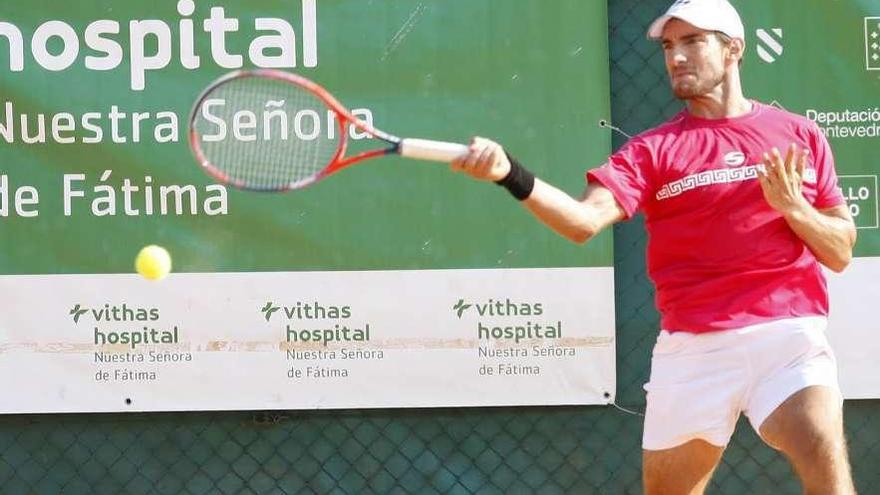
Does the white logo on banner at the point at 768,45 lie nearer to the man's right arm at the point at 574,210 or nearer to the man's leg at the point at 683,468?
the man's right arm at the point at 574,210

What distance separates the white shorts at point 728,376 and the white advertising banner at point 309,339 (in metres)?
1.06

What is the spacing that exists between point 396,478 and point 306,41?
5.59 feet

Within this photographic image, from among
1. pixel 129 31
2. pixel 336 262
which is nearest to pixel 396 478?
pixel 336 262

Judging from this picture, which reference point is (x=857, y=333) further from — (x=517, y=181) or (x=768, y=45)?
(x=517, y=181)

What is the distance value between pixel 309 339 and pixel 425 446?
64 cm

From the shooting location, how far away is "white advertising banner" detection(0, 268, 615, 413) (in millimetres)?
5613

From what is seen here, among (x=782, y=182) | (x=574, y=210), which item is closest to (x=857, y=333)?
(x=782, y=182)

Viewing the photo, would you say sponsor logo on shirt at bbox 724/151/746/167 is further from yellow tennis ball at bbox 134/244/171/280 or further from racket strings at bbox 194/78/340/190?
yellow tennis ball at bbox 134/244/171/280

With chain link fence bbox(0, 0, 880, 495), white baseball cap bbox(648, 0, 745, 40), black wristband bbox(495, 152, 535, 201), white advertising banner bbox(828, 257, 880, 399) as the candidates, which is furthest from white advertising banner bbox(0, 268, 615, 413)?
black wristband bbox(495, 152, 535, 201)

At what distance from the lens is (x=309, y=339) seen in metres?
5.62

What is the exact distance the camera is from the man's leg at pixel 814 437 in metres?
4.12

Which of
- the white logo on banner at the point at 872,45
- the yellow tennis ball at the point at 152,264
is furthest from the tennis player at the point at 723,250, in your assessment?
the yellow tennis ball at the point at 152,264

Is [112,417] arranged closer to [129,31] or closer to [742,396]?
[129,31]

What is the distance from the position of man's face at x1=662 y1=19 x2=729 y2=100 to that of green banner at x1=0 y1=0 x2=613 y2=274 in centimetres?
105
